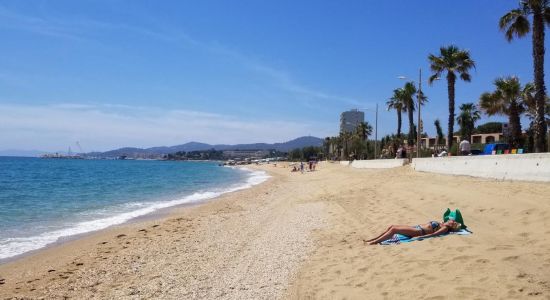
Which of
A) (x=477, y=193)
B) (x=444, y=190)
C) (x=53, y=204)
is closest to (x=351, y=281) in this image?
(x=477, y=193)

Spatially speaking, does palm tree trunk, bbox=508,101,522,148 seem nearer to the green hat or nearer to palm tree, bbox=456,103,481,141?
the green hat

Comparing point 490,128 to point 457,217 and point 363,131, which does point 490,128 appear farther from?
point 457,217

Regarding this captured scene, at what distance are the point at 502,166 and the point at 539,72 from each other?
8.43 meters

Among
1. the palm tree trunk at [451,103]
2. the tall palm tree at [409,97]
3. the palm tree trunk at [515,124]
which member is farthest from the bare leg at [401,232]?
the tall palm tree at [409,97]

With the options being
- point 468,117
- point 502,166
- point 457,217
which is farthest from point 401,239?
point 468,117

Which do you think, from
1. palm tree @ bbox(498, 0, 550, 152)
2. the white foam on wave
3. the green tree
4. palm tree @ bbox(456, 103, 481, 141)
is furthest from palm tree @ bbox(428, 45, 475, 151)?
the green tree

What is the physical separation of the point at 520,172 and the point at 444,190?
2.18m

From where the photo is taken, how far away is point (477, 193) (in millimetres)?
12195

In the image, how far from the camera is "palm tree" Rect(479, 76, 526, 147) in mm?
29656

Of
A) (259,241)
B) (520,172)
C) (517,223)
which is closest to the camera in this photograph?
(517,223)

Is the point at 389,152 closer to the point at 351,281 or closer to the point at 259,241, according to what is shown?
the point at 259,241

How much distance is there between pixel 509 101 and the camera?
98.0ft

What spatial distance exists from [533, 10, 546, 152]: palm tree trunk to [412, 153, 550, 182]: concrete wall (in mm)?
4367

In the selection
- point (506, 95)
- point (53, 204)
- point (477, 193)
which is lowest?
point (53, 204)
